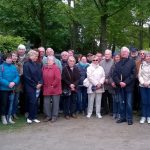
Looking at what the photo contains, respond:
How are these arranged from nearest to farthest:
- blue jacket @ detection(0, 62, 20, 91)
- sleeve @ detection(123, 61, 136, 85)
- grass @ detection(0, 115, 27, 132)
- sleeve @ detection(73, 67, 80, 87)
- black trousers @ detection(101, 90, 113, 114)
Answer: grass @ detection(0, 115, 27, 132)
blue jacket @ detection(0, 62, 20, 91)
sleeve @ detection(123, 61, 136, 85)
sleeve @ detection(73, 67, 80, 87)
black trousers @ detection(101, 90, 113, 114)

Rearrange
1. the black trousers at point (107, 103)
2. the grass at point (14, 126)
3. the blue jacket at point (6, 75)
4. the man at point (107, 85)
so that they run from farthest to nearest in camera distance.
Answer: the black trousers at point (107, 103)
the man at point (107, 85)
the blue jacket at point (6, 75)
the grass at point (14, 126)

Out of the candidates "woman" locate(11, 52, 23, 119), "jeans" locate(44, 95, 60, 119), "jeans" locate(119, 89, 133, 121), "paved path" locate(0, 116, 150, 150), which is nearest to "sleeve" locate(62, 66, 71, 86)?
"jeans" locate(44, 95, 60, 119)

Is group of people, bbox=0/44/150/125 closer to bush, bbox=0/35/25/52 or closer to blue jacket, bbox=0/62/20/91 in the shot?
blue jacket, bbox=0/62/20/91

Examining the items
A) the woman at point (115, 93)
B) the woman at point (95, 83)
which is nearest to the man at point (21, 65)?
the woman at point (95, 83)

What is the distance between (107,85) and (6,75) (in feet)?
9.57

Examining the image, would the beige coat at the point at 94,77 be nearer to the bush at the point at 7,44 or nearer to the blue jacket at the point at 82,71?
the blue jacket at the point at 82,71

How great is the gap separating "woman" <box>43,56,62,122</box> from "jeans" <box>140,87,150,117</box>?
2242 mm

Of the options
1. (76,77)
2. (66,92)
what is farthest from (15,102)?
(76,77)

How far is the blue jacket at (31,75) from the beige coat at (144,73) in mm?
2667

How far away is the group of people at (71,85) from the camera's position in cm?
1074

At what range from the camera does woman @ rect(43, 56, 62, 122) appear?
11.0 m

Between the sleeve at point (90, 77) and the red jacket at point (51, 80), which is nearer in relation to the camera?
the red jacket at point (51, 80)

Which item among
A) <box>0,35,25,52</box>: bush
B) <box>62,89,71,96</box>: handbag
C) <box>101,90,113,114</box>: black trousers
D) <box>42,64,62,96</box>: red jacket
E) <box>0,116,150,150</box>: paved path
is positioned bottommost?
<box>0,116,150,150</box>: paved path

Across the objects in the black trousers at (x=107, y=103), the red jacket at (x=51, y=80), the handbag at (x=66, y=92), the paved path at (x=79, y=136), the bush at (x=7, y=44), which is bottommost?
the paved path at (x=79, y=136)
